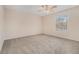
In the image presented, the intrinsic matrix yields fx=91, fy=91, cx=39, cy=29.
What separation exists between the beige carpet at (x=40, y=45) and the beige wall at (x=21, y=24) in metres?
0.10

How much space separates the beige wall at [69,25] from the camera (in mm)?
1477

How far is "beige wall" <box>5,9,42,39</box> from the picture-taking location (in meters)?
1.40

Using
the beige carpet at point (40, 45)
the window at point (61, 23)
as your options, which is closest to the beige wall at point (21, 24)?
the beige carpet at point (40, 45)

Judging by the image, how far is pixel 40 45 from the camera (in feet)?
4.89

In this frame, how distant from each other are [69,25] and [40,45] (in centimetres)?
60

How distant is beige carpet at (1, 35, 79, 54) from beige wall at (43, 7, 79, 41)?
91 millimetres

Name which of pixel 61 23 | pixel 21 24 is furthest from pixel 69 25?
pixel 21 24

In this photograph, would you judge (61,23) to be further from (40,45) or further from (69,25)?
(40,45)

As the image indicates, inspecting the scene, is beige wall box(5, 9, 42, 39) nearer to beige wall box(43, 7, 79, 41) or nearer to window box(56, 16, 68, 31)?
Result: beige wall box(43, 7, 79, 41)

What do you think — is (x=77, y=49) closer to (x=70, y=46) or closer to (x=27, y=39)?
(x=70, y=46)

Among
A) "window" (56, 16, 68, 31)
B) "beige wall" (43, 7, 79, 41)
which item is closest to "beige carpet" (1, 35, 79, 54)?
"beige wall" (43, 7, 79, 41)

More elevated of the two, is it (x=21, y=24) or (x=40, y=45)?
(x=21, y=24)

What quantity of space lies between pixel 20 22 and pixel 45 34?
477mm

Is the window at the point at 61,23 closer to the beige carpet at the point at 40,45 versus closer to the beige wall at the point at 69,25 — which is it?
the beige wall at the point at 69,25
